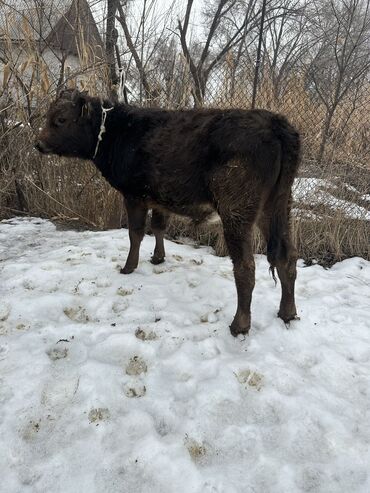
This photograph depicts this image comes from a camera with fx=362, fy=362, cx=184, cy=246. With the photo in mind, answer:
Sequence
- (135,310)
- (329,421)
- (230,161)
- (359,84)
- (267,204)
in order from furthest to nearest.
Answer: (359,84) → (135,310) → (267,204) → (230,161) → (329,421)

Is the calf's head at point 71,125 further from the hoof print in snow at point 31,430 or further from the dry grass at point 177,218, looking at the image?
the hoof print in snow at point 31,430

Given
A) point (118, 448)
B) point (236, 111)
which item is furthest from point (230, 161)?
point (118, 448)

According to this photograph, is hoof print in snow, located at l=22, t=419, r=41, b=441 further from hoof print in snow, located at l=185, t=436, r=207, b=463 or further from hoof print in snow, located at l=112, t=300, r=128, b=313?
hoof print in snow, located at l=112, t=300, r=128, b=313

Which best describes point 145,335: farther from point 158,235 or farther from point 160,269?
point 158,235

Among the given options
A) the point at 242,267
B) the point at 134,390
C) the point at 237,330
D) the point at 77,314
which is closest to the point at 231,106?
the point at 242,267

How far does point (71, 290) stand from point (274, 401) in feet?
6.03

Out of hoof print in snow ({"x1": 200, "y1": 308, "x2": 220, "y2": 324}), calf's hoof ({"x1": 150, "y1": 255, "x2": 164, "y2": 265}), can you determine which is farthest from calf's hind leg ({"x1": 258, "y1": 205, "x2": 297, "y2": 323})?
calf's hoof ({"x1": 150, "y1": 255, "x2": 164, "y2": 265})

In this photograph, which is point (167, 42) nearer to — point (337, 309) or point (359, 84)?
point (359, 84)

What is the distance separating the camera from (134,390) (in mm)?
2092

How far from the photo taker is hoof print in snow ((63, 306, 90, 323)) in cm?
271

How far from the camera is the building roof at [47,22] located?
173 inches

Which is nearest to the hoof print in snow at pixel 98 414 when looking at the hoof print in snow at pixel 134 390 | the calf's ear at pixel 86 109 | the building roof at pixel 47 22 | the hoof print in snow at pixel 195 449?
the hoof print in snow at pixel 134 390

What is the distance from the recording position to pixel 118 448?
175 cm

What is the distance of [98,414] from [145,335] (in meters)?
0.71
